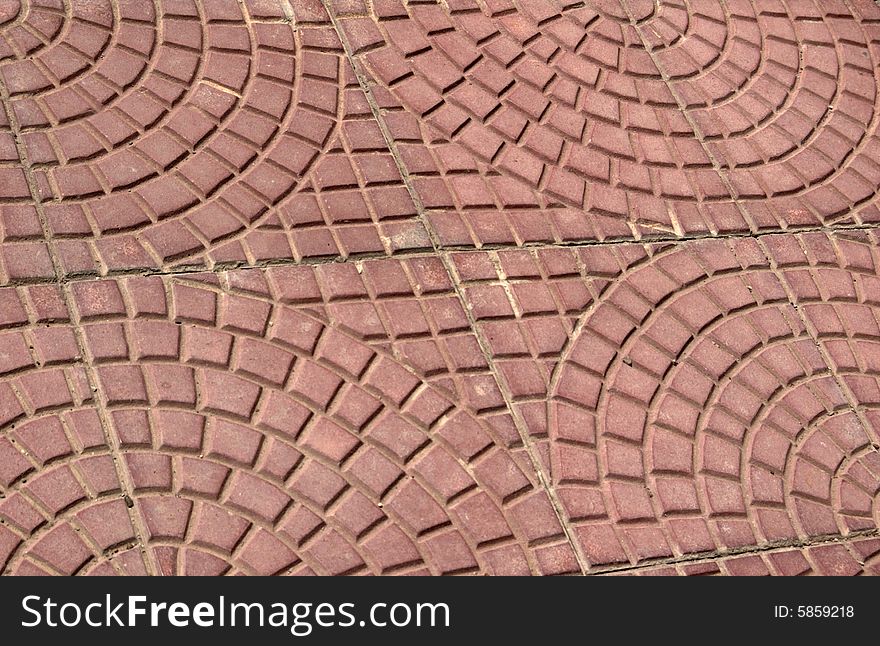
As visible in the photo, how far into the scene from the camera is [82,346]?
279cm

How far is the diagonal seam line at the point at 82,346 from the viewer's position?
254cm

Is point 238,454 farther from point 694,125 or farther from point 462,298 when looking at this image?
point 694,125

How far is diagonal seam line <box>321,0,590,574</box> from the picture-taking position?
2812 mm

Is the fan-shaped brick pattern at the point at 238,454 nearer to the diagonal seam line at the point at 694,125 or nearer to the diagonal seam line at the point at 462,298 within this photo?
the diagonal seam line at the point at 462,298

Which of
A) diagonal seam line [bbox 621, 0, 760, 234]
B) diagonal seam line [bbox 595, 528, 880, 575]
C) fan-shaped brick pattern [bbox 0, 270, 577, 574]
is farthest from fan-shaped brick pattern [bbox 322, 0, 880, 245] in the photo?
diagonal seam line [bbox 595, 528, 880, 575]

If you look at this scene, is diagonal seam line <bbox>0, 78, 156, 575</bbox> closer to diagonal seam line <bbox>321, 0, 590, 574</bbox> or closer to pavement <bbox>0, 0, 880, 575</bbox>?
pavement <bbox>0, 0, 880, 575</bbox>

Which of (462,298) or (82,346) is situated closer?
(82,346)

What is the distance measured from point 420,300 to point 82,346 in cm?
100

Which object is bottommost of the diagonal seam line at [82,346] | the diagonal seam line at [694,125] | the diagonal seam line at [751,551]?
the diagonal seam line at [751,551]

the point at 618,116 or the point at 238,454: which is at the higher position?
the point at 618,116

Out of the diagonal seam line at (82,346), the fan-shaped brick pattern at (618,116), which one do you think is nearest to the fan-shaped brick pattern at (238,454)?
the diagonal seam line at (82,346)

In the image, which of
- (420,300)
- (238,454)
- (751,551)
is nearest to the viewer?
(238,454)

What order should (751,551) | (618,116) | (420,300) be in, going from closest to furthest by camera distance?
(751,551), (420,300), (618,116)

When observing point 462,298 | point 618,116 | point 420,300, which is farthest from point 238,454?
point 618,116
